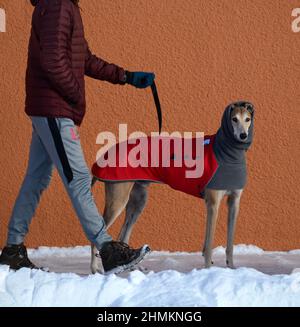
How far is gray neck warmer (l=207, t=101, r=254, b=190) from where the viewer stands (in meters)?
4.06

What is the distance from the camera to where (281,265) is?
459 centimetres

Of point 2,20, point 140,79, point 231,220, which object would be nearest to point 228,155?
point 231,220

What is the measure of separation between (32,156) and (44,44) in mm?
735

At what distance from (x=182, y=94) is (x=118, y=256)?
182 cm

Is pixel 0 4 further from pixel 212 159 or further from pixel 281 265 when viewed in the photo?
pixel 281 265

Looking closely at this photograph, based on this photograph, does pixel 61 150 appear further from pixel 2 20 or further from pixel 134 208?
pixel 2 20

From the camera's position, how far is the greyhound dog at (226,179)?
4066 mm

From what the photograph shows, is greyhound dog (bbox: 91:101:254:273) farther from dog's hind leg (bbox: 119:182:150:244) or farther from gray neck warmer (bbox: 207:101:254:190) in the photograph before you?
dog's hind leg (bbox: 119:182:150:244)

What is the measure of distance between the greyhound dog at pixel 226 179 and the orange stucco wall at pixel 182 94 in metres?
0.77

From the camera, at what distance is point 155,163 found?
4223mm

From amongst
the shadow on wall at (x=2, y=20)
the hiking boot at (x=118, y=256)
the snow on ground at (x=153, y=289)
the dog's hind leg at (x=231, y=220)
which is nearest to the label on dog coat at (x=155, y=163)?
the dog's hind leg at (x=231, y=220)

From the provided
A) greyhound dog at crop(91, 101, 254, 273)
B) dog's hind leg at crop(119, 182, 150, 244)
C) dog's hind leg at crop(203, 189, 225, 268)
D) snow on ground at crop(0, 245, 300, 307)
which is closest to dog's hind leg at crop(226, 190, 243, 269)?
greyhound dog at crop(91, 101, 254, 273)

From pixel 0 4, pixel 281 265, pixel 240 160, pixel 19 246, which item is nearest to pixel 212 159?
pixel 240 160

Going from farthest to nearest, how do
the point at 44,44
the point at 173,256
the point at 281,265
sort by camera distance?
the point at 173,256 → the point at 281,265 → the point at 44,44
